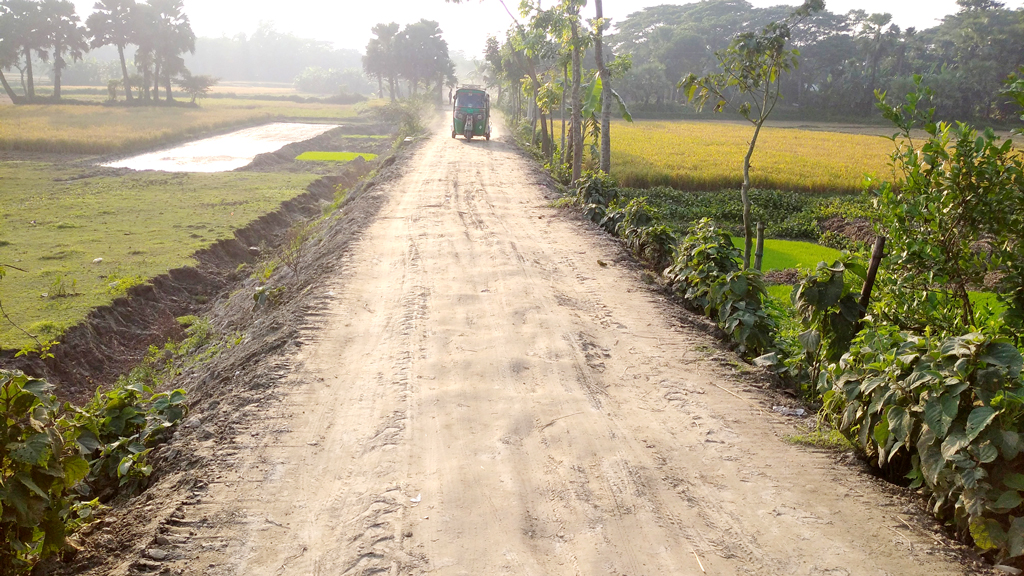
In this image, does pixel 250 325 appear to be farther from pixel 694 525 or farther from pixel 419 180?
pixel 419 180

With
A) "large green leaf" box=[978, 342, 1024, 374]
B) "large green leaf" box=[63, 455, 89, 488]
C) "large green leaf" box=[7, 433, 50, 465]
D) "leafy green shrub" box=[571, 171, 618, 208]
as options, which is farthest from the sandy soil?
"leafy green shrub" box=[571, 171, 618, 208]

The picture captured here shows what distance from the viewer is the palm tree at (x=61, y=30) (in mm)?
54531

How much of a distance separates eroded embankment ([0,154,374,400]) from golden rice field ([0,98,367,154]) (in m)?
18.7

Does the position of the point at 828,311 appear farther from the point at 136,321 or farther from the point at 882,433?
the point at 136,321

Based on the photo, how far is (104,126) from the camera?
117 ft

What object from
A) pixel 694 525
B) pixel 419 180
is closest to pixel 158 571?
pixel 694 525

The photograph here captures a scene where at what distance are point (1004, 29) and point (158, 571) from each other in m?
69.6

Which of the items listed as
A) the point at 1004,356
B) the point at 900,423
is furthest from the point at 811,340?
the point at 1004,356

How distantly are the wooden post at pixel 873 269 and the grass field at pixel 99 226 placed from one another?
360 inches

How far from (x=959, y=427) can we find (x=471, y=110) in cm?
2955

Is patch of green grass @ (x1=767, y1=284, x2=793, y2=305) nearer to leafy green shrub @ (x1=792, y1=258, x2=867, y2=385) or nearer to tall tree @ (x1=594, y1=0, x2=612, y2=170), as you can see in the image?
leafy green shrub @ (x1=792, y1=258, x2=867, y2=385)

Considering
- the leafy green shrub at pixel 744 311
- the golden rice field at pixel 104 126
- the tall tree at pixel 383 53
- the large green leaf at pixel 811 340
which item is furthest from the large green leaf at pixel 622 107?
the tall tree at pixel 383 53

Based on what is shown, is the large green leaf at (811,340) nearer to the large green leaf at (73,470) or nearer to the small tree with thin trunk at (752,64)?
the small tree with thin trunk at (752,64)

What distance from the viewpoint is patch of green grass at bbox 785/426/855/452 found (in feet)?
15.3
